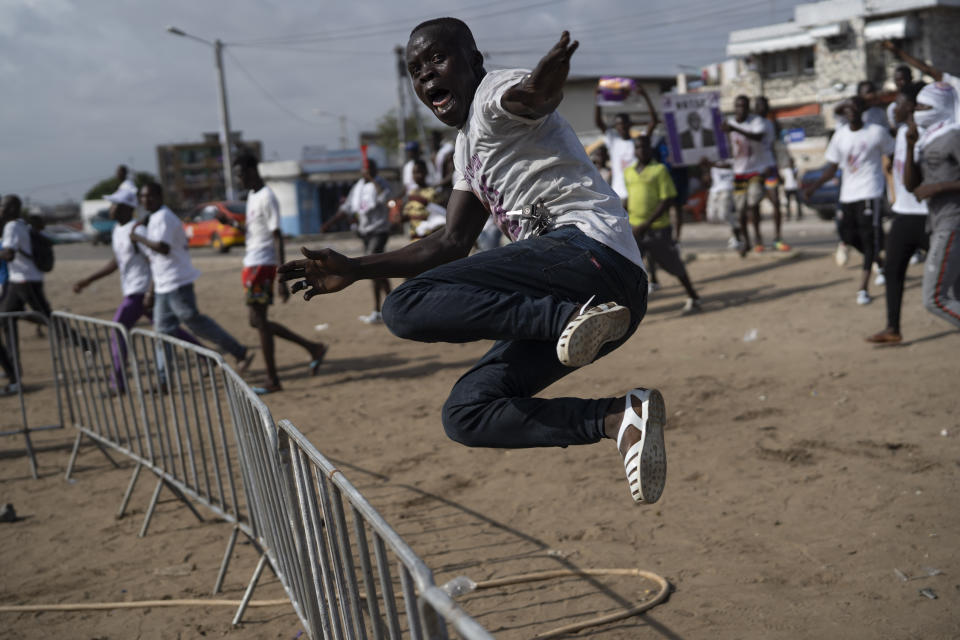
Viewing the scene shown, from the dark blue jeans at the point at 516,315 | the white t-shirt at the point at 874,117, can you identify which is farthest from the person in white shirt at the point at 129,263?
the white t-shirt at the point at 874,117

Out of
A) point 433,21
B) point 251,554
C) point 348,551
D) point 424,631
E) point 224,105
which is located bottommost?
point 251,554

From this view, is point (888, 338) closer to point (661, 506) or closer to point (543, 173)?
Answer: point (661, 506)

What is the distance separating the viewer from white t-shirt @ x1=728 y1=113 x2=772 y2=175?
43.0ft

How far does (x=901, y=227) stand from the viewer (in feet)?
24.6

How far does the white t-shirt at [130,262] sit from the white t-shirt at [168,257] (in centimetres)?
37

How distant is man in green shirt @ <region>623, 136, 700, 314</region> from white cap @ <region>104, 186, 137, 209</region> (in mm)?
5262

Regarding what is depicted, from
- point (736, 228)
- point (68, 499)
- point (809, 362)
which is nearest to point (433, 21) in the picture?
point (68, 499)

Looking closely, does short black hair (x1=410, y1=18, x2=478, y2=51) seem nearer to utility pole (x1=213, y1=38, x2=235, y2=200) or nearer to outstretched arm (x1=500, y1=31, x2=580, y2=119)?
outstretched arm (x1=500, y1=31, x2=580, y2=119)

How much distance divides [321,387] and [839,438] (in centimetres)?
497

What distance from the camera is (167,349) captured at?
18.1ft

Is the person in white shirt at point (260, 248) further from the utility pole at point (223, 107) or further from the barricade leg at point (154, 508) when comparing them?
the utility pole at point (223, 107)

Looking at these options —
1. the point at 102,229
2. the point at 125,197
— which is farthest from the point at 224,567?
the point at 102,229

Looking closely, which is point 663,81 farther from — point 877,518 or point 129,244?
point 877,518

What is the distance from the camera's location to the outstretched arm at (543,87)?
99.8 inches
